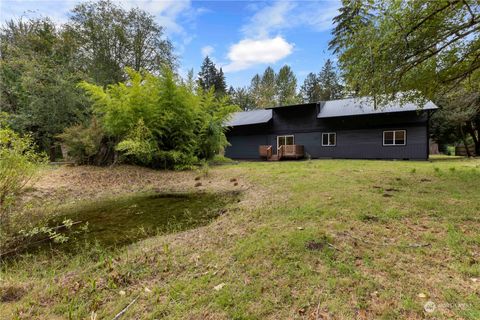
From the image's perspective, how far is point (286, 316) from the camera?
5.65 ft

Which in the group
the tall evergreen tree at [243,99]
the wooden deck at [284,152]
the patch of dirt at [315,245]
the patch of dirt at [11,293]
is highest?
the tall evergreen tree at [243,99]

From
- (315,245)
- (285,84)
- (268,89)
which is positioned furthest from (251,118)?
(285,84)

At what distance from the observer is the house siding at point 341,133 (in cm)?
1304

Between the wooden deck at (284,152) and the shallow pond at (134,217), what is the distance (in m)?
10.2

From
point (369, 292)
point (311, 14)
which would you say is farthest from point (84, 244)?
point (311, 14)

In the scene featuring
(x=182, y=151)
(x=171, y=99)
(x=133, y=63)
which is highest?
(x=133, y=63)

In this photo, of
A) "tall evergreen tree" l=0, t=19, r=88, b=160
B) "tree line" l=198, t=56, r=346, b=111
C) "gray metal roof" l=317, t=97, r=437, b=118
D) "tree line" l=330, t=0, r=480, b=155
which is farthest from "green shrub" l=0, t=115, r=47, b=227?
"tree line" l=198, t=56, r=346, b=111

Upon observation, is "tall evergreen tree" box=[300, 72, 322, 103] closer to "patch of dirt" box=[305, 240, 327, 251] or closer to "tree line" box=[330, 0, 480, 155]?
"tree line" box=[330, 0, 480, 155]

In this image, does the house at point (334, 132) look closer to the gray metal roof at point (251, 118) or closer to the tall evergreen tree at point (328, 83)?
the gray metal roof at point (251, 118)

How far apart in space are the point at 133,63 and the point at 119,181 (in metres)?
14.9

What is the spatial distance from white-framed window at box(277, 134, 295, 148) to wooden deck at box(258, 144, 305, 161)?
88 cm

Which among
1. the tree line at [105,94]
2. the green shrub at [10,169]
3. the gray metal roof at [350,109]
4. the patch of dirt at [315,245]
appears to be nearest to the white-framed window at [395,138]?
the gray metal roof at [350,109]

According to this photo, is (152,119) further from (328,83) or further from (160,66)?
(328,83)

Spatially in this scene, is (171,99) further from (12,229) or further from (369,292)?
(369,292)
